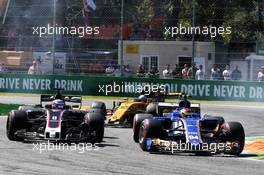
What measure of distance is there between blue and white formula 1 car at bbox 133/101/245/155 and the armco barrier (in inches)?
657

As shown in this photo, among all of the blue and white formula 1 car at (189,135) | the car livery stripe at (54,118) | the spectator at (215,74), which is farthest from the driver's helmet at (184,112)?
the spectator at (215,74)

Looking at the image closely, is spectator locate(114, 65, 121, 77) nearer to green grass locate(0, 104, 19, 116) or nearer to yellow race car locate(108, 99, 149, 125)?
green grass locate(0, 104, 19, 116)

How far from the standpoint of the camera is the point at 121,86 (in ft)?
108

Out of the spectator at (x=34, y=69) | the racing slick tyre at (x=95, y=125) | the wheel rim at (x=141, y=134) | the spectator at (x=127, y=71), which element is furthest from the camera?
the spectator at (x=34, y=69)

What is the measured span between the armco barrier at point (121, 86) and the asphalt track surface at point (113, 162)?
16.5m

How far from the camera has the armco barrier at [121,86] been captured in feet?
104

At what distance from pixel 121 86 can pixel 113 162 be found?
67.7 feet

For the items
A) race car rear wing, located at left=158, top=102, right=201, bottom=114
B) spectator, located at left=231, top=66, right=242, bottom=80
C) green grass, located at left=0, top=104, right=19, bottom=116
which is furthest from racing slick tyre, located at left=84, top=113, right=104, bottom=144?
spectator, located at left=231, top=66, right=242, bottom=80

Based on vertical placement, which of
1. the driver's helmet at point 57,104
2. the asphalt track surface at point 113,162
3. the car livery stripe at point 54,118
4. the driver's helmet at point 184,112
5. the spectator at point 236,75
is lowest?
the asphalt track surface at point 113,162

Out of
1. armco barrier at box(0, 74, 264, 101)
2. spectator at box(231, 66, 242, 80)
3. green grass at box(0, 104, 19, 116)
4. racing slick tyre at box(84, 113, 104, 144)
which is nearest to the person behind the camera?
racing slick tyre at box(84, 113, 104, 144)

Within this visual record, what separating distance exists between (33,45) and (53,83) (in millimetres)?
4628

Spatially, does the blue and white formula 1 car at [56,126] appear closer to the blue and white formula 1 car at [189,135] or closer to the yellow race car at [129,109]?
the blue and white formula 1 car at [189,135]

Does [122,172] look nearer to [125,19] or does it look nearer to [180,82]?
[180,82]

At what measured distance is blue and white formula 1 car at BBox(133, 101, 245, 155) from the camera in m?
14.2
